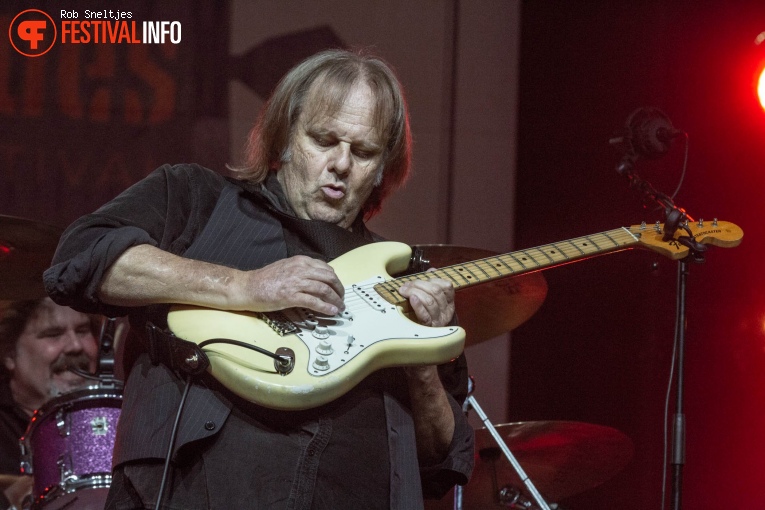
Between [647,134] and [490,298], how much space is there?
68 centimetres

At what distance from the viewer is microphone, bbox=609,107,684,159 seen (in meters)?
2.41

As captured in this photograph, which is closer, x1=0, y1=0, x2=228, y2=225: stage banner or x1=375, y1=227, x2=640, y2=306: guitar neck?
x1=375, y1=227, x2=640, y2=306: guitar neck

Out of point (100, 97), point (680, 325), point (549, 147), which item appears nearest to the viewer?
point (680, 325)

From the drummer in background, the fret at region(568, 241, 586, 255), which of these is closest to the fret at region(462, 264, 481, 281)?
the fret at region(568, 241, 586, 255)

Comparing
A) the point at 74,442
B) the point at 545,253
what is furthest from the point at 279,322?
the point at 74,442

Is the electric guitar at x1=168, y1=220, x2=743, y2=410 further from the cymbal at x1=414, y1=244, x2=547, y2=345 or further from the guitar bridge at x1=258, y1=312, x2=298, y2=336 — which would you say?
the cymbal at x1=414, y1=244, x2=547, y2=345

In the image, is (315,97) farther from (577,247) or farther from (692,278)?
(692,278)

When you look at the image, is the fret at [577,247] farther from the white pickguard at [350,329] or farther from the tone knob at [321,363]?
the tone knob at [321,363]


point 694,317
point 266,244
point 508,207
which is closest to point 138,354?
point 266,244

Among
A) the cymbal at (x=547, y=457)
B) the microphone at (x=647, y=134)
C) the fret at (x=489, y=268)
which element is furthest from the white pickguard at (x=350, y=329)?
the microphone at (x=647, y=134)

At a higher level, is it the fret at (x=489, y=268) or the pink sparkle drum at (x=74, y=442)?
the fret at (x=489, y=268)

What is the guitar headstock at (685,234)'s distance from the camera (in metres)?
2.21

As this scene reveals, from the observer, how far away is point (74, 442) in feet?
8.18

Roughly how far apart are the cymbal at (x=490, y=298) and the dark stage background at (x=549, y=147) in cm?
80
